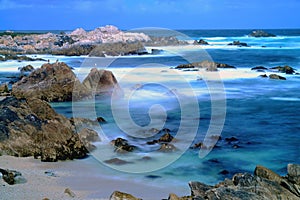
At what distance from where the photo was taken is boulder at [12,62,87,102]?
2000 cm

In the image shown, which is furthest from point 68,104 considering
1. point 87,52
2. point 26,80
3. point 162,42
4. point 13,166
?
point 162,42

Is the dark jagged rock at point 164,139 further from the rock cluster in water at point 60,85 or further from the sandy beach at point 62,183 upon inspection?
the rock cluster in water at point 60,85

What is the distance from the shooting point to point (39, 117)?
43.5 ft

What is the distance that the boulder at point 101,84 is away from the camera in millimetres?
21500

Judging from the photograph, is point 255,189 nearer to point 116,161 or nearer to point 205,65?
point 116,161

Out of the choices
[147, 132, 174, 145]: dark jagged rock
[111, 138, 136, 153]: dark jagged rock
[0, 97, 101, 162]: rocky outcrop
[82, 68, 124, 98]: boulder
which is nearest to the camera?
[0, 97, 101, 162]: rocky outcrop

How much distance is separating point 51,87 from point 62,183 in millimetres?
11707

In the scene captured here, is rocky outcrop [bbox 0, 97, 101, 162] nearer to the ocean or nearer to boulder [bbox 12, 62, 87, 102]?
the ocean

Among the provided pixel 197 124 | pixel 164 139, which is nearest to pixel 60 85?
pixel 197 124


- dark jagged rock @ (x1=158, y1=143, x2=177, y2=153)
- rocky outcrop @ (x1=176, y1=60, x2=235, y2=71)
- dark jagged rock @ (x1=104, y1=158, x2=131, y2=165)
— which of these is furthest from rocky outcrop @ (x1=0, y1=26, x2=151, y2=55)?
dark jagged rock @ (x1=104, y1=158, x2=131, y2=165)

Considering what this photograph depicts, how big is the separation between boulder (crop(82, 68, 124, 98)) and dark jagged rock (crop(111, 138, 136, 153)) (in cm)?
865

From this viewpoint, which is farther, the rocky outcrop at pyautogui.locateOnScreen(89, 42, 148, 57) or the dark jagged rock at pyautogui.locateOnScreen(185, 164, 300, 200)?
the rocky outcrop at pyautogui.locateOnScreen(89, 42, 148, 57)

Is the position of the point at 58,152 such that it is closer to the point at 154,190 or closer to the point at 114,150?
the point at 114,150

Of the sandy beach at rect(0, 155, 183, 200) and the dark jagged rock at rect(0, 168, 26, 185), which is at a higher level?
the dark jagged rock at rect(0, 168, 26, 185)
